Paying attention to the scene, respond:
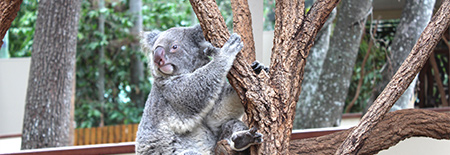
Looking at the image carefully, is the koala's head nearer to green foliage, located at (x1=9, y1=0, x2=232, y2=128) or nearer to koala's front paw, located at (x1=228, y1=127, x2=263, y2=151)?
koala's front paw, located at (x1=228, y1=127, x2=263, y2=151)

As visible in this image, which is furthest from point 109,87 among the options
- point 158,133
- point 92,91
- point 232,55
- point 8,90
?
point 232,55

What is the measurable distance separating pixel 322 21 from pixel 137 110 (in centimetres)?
447

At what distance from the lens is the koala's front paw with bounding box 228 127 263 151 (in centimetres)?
131

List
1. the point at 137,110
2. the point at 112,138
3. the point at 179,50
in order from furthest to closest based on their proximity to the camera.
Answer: the point at 137,110
the point at 112,138
the point at 179,50

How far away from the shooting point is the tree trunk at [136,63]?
556cm

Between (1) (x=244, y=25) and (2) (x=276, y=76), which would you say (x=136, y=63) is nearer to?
(1) (x=244, y=25)

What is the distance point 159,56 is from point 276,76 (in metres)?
0.44

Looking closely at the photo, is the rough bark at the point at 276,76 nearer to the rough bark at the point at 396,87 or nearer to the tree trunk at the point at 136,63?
the rough bark at the point at 396,87

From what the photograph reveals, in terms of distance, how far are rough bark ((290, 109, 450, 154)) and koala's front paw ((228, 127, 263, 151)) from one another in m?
0.54

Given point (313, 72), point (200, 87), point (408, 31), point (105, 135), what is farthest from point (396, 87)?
point (105, 135)

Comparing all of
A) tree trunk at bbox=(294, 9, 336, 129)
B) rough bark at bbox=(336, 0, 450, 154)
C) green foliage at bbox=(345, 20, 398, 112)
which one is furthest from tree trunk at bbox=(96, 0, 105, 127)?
rough bark at bbox=(336, 0, 450, 154)

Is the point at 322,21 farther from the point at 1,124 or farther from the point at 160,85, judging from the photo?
the point at 1,124

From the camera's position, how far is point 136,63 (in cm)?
566

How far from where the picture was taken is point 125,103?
5.66m
